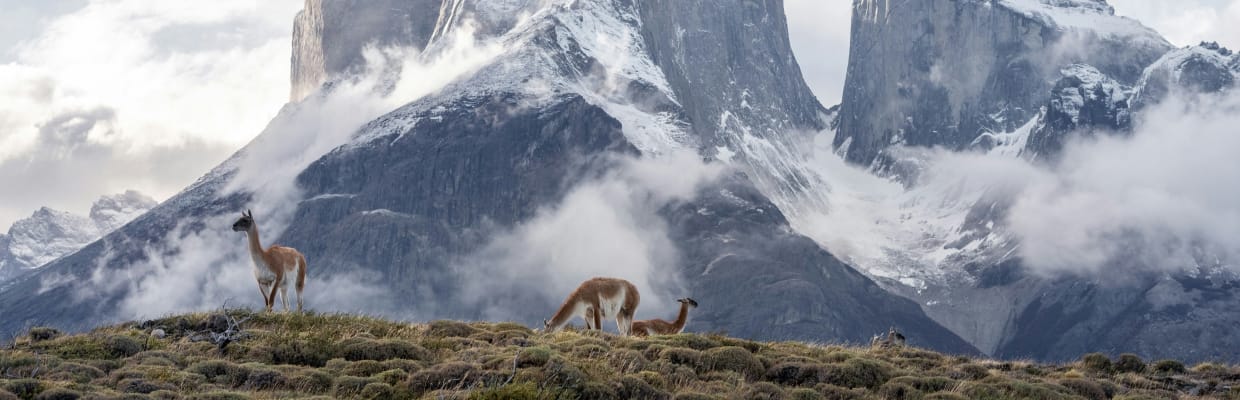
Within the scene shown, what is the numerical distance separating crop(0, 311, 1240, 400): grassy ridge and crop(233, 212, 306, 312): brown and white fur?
3.35m

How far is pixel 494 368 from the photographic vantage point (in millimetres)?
31547

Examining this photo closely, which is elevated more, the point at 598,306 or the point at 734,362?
the point at 734,362

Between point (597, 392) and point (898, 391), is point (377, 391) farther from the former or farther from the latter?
point (898, 391)

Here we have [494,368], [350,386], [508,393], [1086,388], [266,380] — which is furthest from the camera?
[1086,388]

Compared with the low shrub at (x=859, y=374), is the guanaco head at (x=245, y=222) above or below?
above

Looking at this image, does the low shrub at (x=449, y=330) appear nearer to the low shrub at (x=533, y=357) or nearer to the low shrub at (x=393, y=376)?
the low shrub at (x=533, y=357)

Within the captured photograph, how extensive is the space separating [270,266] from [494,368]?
1266cm

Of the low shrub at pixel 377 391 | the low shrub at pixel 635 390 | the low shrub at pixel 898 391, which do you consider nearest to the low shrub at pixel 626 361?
the low shrub at pixel 635 390

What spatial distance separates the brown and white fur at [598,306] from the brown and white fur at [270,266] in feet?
27.0

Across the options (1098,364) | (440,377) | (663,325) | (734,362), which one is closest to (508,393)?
(440,377)

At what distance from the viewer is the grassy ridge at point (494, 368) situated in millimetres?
29125

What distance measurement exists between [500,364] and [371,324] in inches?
291

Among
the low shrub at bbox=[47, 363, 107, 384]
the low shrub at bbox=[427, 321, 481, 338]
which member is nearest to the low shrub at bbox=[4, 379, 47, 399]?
the low shrub at bbox=[47, 363, 107, 384]

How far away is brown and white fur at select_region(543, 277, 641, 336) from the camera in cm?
4462
